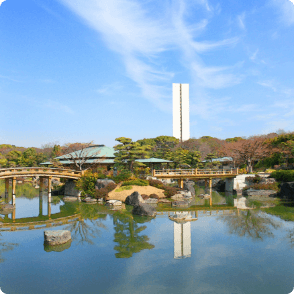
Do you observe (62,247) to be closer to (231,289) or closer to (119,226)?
(119,226)

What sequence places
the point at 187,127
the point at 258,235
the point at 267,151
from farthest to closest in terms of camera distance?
the point at 187,127 → the point at 267,151 → the point at 258,235

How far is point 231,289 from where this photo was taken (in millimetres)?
7551

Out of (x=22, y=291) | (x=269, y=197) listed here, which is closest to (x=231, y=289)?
(x=22, y=291)

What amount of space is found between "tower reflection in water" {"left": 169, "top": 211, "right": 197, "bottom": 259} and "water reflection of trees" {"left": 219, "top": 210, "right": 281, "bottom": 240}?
2318mm

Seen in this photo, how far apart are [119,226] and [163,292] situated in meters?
8.23

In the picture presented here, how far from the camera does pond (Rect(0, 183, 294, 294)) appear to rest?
25.9 feet

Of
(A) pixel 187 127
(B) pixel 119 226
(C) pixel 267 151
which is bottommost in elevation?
(B) pixel 119 226

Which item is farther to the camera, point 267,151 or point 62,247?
point 267,151

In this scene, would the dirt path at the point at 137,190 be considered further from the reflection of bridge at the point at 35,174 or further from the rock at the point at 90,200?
the reflection of bridge at the point at 35,174

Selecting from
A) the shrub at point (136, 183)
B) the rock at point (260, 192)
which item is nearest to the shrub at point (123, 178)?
the shrub at point (136, 183)

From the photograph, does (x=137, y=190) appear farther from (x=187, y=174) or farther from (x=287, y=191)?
(x=287, y=191)

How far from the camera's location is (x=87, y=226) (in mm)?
15461

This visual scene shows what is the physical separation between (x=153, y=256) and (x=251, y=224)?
7821 millimetres

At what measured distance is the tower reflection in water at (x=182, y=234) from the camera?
10.6m
